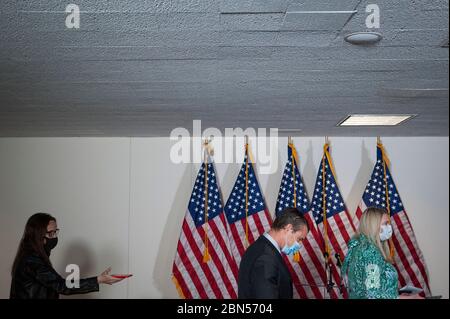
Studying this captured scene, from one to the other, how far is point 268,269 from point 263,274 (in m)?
0.03

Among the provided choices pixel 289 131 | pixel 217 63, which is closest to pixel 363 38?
pixel 217 63

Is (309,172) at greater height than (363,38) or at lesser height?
lesser

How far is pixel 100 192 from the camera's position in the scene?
4.97m

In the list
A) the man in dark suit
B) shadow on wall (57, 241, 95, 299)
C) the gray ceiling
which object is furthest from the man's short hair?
shadow on wall (57, 241, 95, 299)

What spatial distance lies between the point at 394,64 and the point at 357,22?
64cm

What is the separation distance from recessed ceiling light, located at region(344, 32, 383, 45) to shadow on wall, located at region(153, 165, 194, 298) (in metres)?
2.84

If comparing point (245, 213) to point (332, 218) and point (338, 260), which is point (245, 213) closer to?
point (332, 218)

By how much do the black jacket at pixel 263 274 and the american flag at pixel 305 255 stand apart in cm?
237

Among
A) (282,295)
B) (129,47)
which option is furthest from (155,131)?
(282,295)

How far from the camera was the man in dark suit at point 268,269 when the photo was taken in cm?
217

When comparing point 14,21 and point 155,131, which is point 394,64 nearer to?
point 14,21

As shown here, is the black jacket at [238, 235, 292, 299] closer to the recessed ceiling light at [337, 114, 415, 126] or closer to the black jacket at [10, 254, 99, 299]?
the black jacket at [10, 254, 99, 299]

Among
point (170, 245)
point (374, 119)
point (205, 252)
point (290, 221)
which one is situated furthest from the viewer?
point (170, 245)

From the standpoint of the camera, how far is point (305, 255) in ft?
15.4
